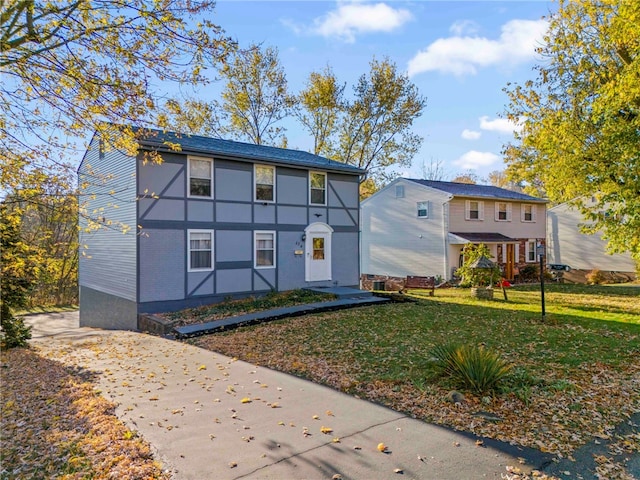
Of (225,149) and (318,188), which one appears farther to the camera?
(318,188)

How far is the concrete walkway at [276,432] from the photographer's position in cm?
372

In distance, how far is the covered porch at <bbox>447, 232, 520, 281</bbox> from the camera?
22.5m

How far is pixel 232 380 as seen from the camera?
257 inches

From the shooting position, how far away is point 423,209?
24.0 meters

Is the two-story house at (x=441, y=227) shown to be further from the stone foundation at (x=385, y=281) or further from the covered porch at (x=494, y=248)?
the stone foundation at (x=385, y=281)

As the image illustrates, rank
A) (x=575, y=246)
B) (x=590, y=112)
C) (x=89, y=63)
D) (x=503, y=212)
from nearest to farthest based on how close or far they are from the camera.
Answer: (x=89, y=63) < (x=590, y=112) < (x=503, y=212) < (x=575, y=246)

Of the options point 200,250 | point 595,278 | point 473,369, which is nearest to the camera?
point 473,369

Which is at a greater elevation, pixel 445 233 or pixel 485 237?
pixel 445 233

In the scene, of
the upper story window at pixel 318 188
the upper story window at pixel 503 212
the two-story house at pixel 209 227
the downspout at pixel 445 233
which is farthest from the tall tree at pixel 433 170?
the upper story window at pixel 318 188

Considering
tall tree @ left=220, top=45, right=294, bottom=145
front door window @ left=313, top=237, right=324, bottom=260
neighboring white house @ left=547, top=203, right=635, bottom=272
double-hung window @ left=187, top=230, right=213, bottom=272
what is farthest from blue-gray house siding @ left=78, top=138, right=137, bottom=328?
neighboring white house @ left=547, top=203, right=635, bottom=272

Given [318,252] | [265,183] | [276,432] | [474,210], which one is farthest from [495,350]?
[474,210]

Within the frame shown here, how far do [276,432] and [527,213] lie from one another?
2688cm

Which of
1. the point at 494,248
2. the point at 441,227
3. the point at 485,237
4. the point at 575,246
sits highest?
the point at 441,227

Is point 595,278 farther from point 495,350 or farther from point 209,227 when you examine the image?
point 209,227
